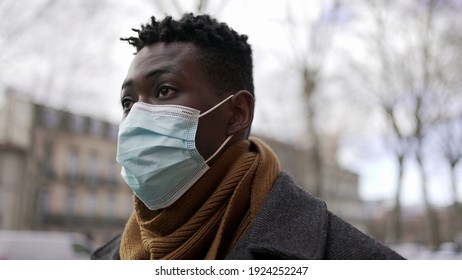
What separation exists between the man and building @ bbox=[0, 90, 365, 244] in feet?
16.5

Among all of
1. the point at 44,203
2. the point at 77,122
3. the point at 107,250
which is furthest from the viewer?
the point at 44,203

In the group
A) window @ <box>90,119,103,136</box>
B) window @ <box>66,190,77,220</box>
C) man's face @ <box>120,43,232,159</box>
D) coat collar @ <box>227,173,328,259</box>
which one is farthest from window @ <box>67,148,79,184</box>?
coat collar @ <box>227,173,328,259</box>

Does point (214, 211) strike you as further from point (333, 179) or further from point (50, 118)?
point (50, 118)

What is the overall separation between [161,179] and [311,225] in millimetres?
545

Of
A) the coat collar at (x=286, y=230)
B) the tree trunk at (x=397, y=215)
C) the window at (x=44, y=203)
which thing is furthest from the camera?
the window at (x=44, y=203)

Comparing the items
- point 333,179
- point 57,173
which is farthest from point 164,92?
point 57,173

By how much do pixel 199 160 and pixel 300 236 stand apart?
18.0 inches

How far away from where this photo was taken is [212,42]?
5.70ft

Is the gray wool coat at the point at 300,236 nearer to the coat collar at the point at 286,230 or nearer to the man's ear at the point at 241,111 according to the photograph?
the coat collar at the point at 286,230

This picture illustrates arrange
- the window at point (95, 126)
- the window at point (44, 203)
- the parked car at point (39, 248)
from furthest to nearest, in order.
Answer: the window at point (44, 203) → the window at point (95, 126) → the parked car at point (39, 248)

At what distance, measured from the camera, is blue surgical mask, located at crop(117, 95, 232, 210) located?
1657mm

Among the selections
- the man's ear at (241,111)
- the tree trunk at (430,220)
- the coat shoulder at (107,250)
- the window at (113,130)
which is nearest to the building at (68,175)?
the window at (113,130)

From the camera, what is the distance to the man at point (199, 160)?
1.49 meters
